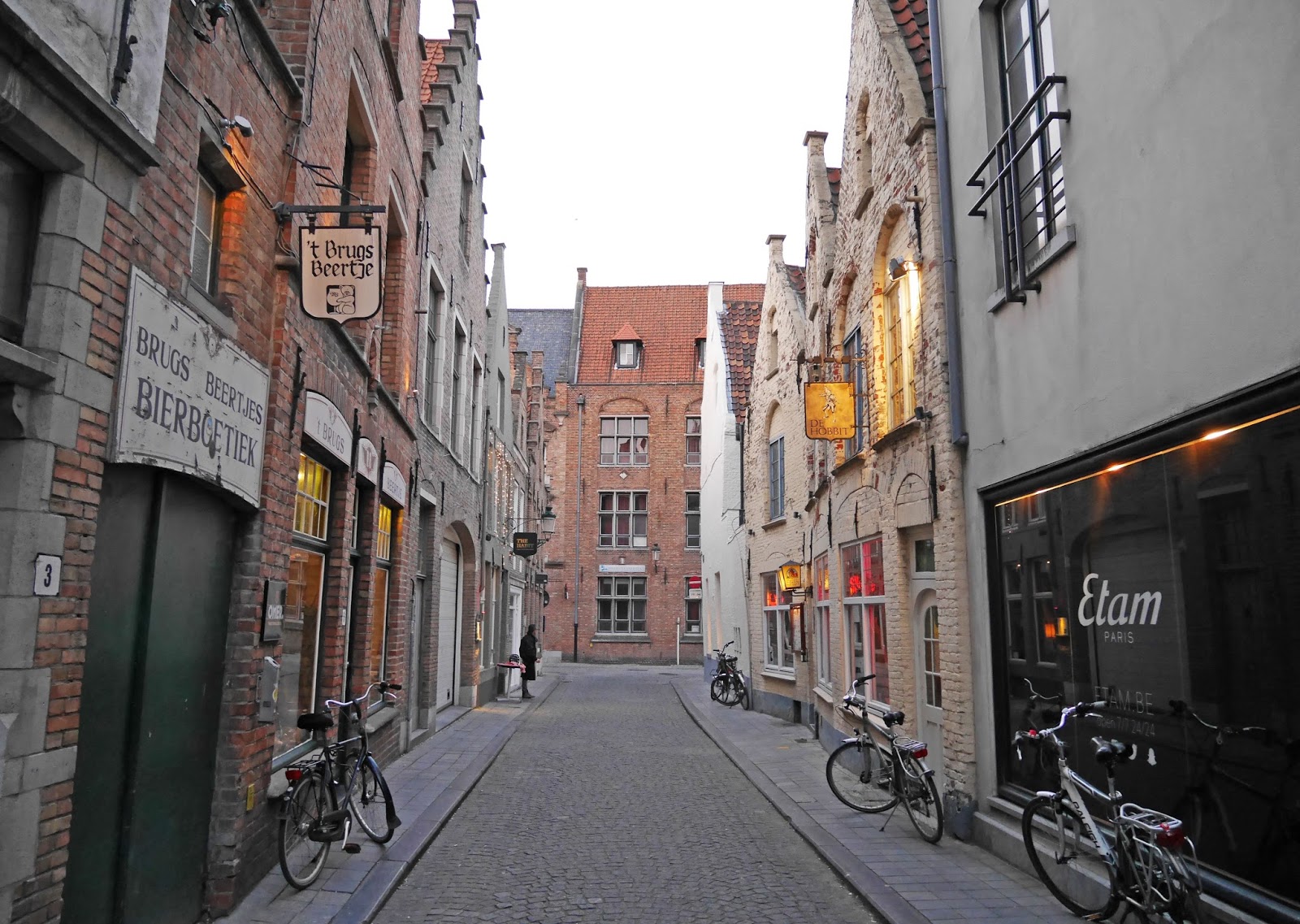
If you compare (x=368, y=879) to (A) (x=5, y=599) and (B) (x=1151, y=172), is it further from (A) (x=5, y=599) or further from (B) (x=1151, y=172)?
(B) (x=1151, y=172)

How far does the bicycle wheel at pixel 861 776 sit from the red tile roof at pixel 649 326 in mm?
31829

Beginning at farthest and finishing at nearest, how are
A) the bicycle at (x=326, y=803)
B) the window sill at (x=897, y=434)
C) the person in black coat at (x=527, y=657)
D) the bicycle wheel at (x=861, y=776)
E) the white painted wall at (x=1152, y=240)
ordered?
1. the person in black coat at (x=527, y=657)
2. the window sill at (x=897, y=434)
3. the bicycle wheel at (x=861, y=776)
4. the bicycle at (x=326, y=803)
5. the white painted wall at (x=1152, y=240)

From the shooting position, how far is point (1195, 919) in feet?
14.9

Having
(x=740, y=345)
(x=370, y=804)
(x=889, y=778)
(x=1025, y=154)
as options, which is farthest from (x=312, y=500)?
(x=740, y=345)

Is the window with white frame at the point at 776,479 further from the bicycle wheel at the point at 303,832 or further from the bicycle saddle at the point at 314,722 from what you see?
the bicycle wheel at the point at 303,832

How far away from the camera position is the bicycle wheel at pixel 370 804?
23.5ft

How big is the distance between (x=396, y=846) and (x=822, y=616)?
29.3 feet

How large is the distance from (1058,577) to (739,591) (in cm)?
1576

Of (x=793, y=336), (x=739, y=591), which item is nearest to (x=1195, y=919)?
(x=793, y=336)

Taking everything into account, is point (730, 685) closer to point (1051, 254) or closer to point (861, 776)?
point (861, 776)

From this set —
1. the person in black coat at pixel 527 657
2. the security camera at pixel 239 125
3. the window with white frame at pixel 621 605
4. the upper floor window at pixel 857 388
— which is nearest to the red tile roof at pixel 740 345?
the person in black coat at pixel 527 657

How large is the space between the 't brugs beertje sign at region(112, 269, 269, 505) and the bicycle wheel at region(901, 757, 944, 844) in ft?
19.1

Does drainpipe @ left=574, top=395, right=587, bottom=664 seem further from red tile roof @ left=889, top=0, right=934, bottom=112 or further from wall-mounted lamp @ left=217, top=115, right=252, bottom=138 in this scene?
wall-mounted lamp @ left=217, top=115, right=252, bottom=138

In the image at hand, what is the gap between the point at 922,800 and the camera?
8070 millimetres
